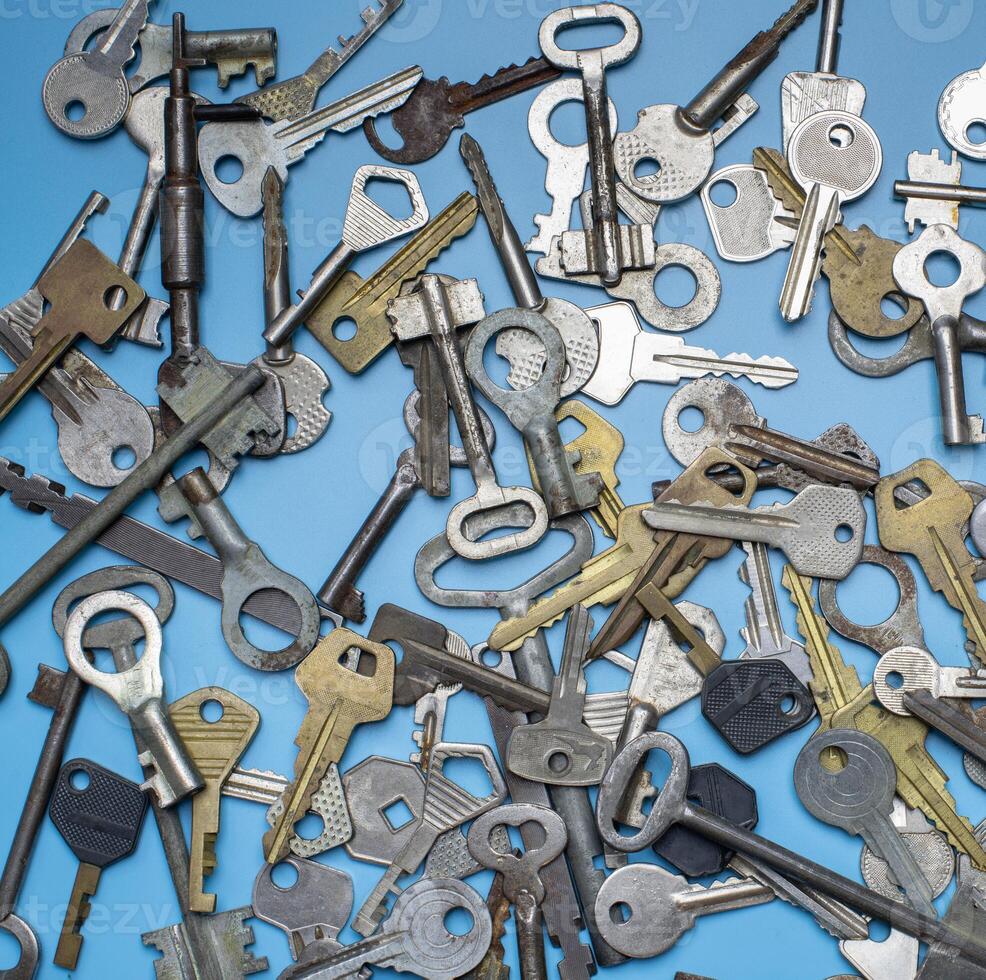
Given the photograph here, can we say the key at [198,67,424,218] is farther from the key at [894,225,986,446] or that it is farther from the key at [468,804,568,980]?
the key at [468,804,568,980]

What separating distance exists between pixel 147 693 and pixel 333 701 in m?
0.43

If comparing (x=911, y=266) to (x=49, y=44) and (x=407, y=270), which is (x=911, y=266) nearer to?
(x=407, y=270)

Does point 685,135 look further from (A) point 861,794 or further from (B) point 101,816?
(B) point 101,816

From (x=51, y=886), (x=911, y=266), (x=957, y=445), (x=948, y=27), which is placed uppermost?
(x=948, y=27)


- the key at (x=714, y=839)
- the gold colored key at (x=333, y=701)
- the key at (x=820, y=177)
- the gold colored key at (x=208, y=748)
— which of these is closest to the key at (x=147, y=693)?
the gold colored key at (x=208, y=748)

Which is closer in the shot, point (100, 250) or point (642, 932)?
point (642, 932)

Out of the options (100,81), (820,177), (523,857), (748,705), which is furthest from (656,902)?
(100,81)

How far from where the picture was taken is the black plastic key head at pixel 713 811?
2.60m

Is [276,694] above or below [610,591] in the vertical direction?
below

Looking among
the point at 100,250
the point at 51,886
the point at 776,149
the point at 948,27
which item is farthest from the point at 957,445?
the point at 51,886

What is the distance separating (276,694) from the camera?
2.73 meters

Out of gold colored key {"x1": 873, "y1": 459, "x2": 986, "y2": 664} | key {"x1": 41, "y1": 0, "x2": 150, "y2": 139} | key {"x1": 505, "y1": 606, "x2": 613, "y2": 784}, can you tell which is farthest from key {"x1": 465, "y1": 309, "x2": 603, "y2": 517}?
key {"x1": 41, "y1": 0, "x2": 150, "y2": 139}

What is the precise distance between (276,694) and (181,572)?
0.36 metres

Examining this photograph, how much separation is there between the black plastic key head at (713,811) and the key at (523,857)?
0.24m
